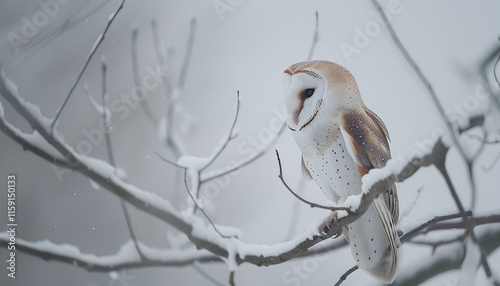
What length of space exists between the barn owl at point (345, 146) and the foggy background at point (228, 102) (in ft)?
0.44

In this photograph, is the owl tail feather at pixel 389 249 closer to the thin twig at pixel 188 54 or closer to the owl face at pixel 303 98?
the owl face at pixel 303 98

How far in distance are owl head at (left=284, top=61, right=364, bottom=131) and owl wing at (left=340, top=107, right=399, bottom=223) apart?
3 cm

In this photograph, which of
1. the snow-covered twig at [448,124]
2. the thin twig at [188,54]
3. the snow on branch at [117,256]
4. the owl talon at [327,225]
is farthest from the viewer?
the thin twig at [188,54]

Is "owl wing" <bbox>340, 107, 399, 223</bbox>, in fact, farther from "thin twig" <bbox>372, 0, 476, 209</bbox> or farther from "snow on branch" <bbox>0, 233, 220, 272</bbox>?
"snow on branch" <bbox>0, 233, 220, 272</bbox>

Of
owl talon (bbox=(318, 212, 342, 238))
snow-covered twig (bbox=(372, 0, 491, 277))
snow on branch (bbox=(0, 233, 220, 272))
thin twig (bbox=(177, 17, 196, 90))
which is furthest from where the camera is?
thin twig (bbox=(177, 17, 196, 90))

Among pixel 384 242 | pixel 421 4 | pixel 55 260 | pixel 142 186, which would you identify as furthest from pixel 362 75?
pixel 55 260

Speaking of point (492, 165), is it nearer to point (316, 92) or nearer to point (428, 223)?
point (428, 223)

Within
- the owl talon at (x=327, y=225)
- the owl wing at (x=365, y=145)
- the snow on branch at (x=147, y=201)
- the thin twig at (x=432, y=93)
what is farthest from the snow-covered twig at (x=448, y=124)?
the snow on branch at (x=147, y=201)

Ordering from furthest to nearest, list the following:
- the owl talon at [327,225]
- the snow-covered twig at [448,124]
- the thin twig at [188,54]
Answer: the thin twig at [188,54]
the snow-covered twig at [448,124]
the owl talon at [327,225]

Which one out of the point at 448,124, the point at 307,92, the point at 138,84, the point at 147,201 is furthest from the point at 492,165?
the point at 138,84

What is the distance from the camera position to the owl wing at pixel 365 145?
2.60 feet

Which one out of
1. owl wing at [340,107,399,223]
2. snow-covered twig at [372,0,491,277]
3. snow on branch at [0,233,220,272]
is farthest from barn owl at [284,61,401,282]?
snow on branch at [0,233,220,272]

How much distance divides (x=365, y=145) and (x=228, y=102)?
1.26 feet

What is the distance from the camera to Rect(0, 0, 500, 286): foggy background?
979mm
